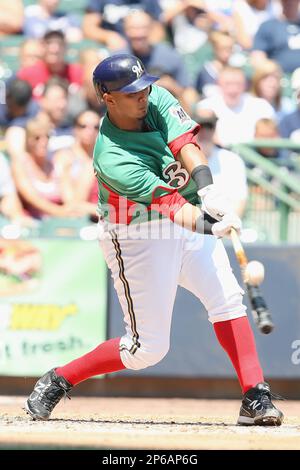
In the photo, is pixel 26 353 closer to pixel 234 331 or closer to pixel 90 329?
pixel 90 329

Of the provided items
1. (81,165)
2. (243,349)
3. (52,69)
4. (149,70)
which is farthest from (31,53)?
(243,349)

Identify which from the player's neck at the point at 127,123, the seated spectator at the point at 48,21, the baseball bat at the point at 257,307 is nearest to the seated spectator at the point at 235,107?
the seated spectator at the point at 48,21

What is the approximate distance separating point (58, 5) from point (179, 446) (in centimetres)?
739

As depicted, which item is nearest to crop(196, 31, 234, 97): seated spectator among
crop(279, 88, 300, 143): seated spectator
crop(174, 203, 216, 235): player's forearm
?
crop(279, 88, 300, 143): seated spectator

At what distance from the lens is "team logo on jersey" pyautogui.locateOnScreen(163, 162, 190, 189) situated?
18.0 ft

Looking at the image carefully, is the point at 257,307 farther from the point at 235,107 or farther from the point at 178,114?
the point at 235,107

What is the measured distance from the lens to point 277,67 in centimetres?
1043

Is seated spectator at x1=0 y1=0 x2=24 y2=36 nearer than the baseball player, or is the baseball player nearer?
the baseball player

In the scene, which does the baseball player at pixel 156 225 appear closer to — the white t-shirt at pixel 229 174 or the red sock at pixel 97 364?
the red sock at pixel 97 364

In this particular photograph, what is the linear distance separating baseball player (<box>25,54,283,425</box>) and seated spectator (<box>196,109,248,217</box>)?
2809 mm

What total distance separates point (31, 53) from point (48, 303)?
2.93 meters

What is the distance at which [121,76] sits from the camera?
5.31m

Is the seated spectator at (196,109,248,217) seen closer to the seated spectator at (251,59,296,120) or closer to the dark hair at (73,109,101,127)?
the dark hair at (73,109,101,127)

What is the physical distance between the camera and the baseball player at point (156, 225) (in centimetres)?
529
